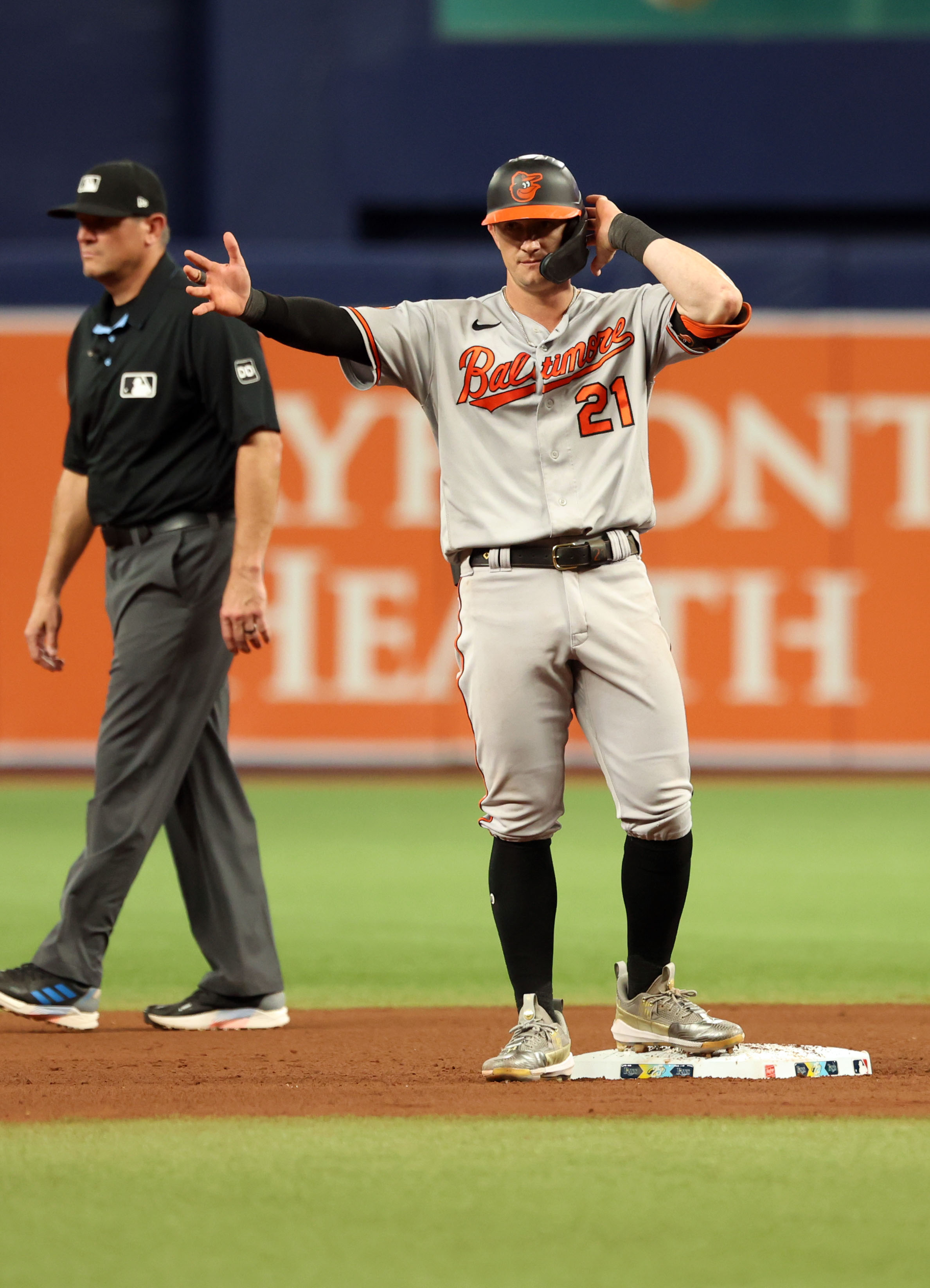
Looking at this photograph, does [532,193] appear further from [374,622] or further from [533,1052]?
[374,622]

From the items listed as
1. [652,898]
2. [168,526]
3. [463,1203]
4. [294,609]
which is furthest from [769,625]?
[463,1203]

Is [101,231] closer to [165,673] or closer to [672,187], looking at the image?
[165,673]

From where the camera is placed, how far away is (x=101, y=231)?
514 cm

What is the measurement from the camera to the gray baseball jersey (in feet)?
13.8

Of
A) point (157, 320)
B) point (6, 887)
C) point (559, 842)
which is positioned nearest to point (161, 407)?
point (157, 320)

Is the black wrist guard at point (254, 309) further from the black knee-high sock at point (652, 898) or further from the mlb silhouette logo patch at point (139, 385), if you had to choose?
the black knee-high sock at point (652, 898)

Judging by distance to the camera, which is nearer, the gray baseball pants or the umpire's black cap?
the gray baseball pants

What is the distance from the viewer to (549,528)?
13.7ft

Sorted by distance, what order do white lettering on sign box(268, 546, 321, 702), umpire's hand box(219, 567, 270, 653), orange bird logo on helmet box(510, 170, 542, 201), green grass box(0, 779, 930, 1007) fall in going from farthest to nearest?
1. white lettering on sign box(268, 546, 321, 702)
2. green grass box(0, 779, 930, 1007)
3. umpire's hand box(219, 567, 270, 653)
4. orange bird logo on helmet box(510, 170, 542, 201)

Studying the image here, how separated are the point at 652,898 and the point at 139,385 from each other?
6.11ft

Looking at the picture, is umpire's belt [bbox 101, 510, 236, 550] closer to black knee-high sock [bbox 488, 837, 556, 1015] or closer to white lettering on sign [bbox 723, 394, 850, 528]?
black knee-high sock [bbox 488, 837, 556, 1015]

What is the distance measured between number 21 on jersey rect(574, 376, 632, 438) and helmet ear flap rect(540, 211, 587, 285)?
240 millimetres

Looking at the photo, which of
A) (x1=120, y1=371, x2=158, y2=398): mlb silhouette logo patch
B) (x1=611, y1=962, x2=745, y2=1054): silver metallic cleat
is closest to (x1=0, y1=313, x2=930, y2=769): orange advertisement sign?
(x1=120, y1=371, x2=158, y2=398): mlb silhouette logo patch

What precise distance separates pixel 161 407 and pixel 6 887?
124 inches
